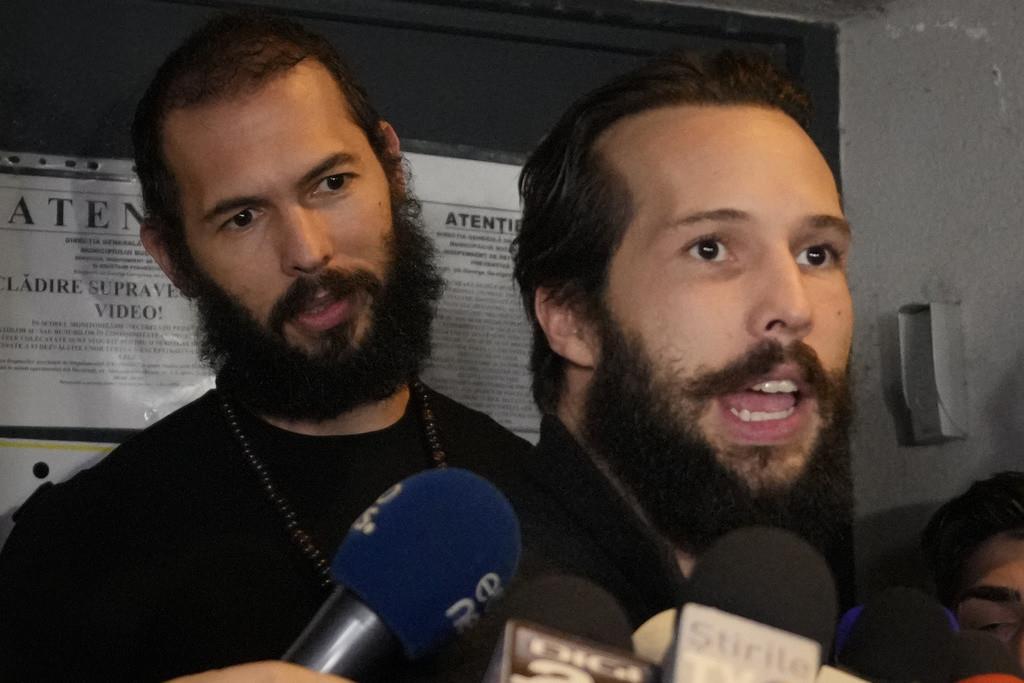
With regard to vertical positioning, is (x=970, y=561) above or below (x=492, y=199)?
below

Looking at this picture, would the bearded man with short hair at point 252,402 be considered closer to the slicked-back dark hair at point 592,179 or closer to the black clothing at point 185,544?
the black clothing at point 185,544

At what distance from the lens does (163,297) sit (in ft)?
6.04

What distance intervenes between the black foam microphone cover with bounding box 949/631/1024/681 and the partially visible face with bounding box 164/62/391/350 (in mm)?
814

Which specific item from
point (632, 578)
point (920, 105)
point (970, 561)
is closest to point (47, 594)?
point (632, 578)

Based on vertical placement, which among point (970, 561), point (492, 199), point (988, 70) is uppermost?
point (988, 70)

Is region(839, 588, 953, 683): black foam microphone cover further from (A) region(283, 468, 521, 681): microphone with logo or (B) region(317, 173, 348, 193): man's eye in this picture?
(B) region(317, 173, 348, 193): man's eye

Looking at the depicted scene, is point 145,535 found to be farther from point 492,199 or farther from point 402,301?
point 492,199

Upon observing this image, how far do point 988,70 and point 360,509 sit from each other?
96 cm

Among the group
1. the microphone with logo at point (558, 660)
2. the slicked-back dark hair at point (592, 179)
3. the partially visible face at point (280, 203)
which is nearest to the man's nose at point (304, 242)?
the partially visible face at point (280, 203)

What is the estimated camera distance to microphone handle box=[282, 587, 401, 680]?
2.55ft

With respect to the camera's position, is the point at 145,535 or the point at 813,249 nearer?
the point at 813,249

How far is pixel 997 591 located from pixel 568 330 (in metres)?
0.62

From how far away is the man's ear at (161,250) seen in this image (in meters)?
1.63

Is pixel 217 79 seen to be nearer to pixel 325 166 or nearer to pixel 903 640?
pixel 325 166
